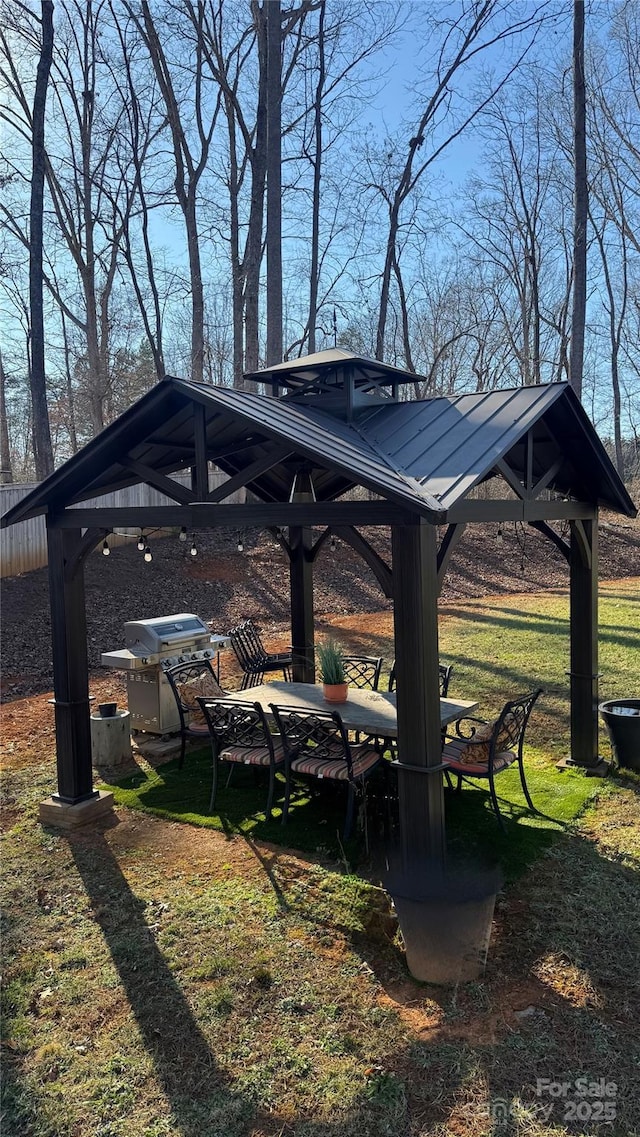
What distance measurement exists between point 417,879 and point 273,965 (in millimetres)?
918

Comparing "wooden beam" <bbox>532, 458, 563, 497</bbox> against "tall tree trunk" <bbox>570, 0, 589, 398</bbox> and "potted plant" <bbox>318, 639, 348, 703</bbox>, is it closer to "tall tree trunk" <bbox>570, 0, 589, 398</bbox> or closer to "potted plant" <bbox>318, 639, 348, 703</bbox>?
"potted plant" <bbox>318, 639, 348, 703</bbox>

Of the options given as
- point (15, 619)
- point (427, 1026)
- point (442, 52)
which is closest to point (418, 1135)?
point (427, 1026)

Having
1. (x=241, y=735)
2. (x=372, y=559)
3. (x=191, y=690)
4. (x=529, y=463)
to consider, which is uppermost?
(x=529, y=463)

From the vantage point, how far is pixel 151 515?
16.6 feet

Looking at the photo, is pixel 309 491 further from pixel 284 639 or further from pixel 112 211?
pixel 112 211

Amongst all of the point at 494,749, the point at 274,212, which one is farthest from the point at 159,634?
the point at 274,212

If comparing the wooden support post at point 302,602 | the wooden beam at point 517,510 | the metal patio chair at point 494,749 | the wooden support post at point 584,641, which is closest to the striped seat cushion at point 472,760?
the metal patio chair at point 494,749

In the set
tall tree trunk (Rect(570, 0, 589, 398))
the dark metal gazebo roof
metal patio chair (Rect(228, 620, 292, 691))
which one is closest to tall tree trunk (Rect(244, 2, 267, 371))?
tall tree trunk (Rect(570, 0, 589, 398))

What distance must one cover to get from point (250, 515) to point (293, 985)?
Result: 2.67 metres

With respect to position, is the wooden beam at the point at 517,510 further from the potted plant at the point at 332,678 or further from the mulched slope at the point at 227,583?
the mulched slope at the point at 227,583

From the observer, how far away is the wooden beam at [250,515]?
4148mm

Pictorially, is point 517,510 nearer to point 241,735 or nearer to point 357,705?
point 357,705

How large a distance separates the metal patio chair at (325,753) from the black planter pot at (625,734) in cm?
217

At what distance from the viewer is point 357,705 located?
6113 millimetres
